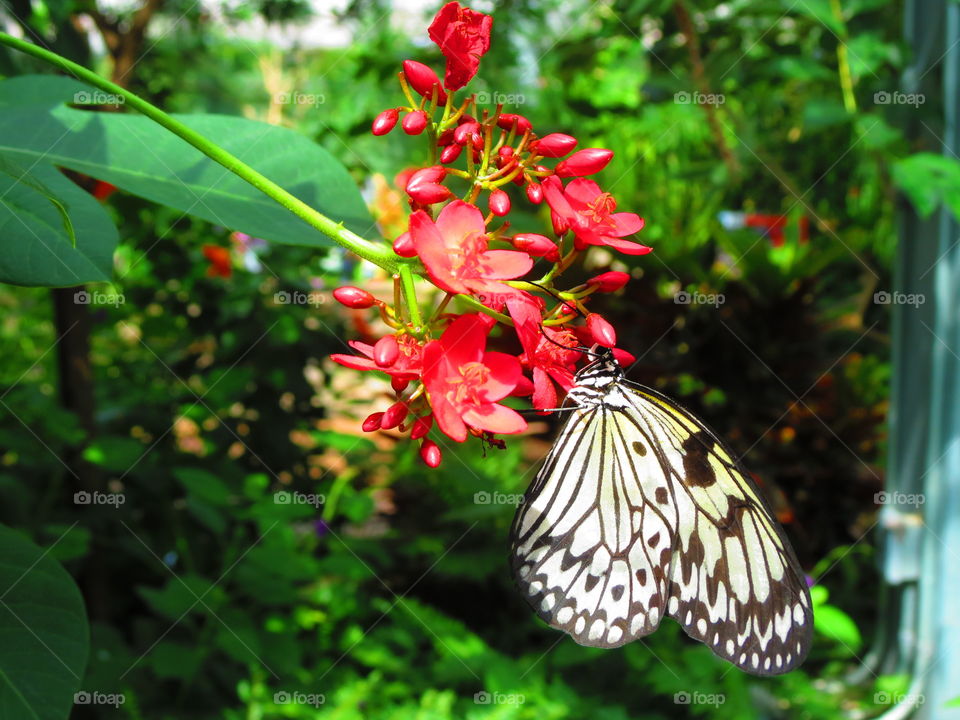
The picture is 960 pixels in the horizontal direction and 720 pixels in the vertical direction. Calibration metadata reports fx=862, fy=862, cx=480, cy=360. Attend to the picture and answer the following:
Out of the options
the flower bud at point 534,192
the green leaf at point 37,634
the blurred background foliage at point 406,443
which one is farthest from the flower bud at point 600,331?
the blurred background foliage at point 406,443

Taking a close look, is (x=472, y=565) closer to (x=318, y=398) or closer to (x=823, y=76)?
(x=318, y=398)

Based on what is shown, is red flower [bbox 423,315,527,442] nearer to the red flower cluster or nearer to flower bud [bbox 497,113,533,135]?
the red flower cluster

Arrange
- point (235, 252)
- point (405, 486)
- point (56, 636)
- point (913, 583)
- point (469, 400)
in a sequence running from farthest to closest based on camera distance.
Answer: point (405, 486) < point (235, 252) < point (913, 583) < point (56, 636) < point (469, 400)

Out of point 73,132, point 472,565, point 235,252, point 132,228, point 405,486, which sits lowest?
point 405,486

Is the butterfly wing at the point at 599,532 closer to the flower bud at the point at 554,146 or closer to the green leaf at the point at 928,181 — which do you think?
the flower bud at the point at 554,146

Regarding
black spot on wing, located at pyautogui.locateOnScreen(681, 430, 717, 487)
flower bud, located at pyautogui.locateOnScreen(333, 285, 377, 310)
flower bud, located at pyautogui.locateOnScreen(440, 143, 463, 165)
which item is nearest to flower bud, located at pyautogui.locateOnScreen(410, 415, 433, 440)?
flower bud, located at pyautogui.locateOnScreen(333, 285, 377, 310)

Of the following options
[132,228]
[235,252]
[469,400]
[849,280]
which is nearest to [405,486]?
[235,252]
